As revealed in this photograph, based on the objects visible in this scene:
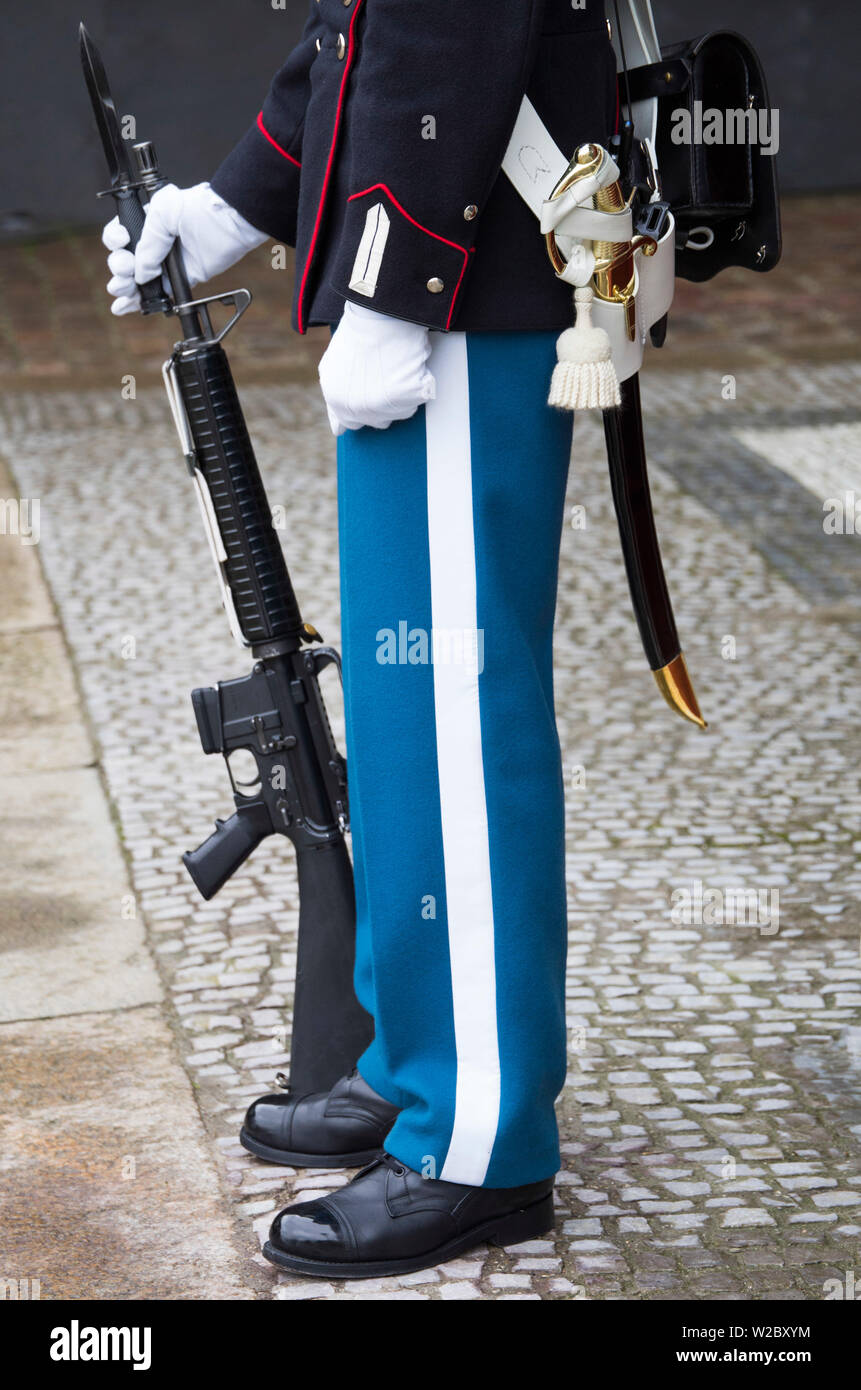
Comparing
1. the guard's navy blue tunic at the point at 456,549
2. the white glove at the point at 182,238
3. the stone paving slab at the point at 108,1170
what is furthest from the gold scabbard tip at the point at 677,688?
the stone paving slab at the point at 108,1170

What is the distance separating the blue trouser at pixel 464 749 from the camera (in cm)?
219

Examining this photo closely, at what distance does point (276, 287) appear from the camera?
8.70 m

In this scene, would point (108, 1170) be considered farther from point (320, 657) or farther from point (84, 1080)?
point (320, 657)

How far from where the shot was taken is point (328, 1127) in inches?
102

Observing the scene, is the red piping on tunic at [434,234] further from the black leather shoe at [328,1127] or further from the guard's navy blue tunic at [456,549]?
the black leather shoe at [328,1127]

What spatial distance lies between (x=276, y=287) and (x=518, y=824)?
22.3 feet

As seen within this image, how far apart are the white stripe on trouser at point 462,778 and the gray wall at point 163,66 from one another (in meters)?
8.15

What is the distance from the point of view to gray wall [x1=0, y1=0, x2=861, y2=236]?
384 inches

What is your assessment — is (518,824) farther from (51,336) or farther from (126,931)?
(51,336)

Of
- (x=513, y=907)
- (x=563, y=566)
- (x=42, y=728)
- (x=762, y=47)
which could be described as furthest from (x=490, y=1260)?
(x=762, y=47)

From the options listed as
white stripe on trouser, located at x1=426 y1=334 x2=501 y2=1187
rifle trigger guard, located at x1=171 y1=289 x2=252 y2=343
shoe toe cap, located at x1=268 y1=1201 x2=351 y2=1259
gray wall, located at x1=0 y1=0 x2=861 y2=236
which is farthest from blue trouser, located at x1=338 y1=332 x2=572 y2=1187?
gray wall, located at x1=0 y1=0 x2=861 y2=236

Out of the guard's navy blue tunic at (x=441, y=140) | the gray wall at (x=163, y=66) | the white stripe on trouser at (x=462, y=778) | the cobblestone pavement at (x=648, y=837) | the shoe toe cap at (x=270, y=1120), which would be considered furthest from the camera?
the gray wall at (x=163, y=66)

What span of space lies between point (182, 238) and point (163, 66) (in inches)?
314

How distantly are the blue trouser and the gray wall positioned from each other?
26.6ft
